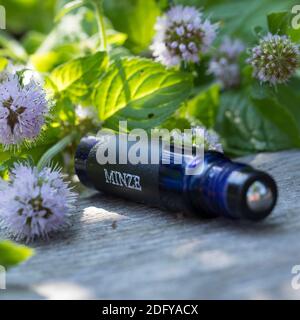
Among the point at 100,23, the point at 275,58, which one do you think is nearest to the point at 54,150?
the point at 100,23

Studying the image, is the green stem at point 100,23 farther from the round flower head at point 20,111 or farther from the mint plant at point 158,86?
the round flower head at point 20,111

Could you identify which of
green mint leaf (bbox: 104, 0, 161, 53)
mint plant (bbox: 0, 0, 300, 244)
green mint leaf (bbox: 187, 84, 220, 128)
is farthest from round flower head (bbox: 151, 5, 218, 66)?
green mint leaf (bbox: 104, 0, 161, 53)

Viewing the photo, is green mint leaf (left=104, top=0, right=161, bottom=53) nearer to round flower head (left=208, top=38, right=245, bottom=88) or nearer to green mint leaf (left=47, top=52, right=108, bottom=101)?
round flower head (left=208, top=38, right=245, bottom=88)

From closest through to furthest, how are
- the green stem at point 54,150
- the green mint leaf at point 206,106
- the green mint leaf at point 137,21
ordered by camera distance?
the green stem at point 54,150
the green mint leaf at point 206,106
the green mint leaf at point 137,21

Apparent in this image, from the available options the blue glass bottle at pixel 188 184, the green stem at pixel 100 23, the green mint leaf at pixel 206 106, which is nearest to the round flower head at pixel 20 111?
the blue glass bottle at pixel 188 184

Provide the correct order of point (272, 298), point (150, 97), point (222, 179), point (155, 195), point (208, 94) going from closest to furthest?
point (272, 298) < point (222, 179) < point (155, 195) < point (150, 97) < point (208, 94)

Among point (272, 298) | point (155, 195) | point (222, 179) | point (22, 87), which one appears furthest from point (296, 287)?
point (22, 87)

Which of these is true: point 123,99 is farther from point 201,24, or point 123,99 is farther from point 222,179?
Result: point 222,179
